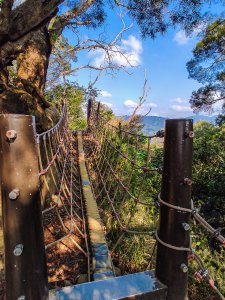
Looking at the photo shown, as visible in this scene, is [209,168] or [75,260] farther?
[209,168]

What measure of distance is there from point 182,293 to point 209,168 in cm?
409

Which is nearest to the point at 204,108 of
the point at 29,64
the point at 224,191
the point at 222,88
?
the point at 222,88

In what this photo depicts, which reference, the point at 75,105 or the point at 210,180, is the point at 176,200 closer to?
the point at 210,180

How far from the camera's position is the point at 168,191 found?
3.14ft

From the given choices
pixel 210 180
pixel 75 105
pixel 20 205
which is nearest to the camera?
pixel 20 205

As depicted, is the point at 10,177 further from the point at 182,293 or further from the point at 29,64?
the point at 29,64

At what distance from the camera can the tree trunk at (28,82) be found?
7.77 ft

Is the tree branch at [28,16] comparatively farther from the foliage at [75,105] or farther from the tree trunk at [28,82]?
the foliage at [75,105]

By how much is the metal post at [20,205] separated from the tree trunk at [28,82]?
1694mm

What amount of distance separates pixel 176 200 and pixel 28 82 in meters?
Result: 2.52

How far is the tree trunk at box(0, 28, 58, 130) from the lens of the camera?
93.2 inches

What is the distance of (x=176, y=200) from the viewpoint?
37.0 inches

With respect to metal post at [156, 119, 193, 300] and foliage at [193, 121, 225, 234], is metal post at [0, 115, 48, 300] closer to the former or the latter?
Answer: metal post at [156, 119, 193, 300]

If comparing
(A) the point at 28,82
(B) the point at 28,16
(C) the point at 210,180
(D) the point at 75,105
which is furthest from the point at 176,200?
(D) the point at 75,105
